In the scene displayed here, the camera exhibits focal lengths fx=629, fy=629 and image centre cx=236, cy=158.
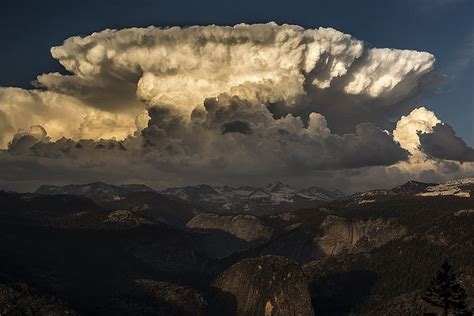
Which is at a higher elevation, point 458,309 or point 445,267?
point 445,267
